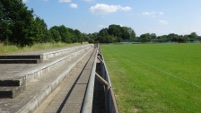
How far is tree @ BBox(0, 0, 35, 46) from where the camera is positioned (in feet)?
101

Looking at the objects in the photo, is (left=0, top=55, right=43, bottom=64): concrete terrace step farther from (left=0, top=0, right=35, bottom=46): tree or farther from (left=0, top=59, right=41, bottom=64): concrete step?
(left=0, top=0, right=35, bottom=46): tree

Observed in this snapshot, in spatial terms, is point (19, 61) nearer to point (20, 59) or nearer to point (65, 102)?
point (20, 59)

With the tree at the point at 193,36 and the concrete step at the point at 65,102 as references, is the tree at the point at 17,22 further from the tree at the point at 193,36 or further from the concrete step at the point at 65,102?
the tree at the point at 193,36

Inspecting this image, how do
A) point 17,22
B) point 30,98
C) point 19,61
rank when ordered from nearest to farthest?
1. point 30,98
2. point 19,61
3. point 17,22

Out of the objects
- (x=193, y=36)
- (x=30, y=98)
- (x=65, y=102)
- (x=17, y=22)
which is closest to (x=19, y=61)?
(x=65, y=102)

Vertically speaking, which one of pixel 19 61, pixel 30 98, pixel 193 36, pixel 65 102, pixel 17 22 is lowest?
pixel 65 102

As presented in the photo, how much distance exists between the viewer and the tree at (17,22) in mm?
30839

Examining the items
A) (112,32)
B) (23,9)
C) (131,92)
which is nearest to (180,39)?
(112,32)

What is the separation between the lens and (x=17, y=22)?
31297mm

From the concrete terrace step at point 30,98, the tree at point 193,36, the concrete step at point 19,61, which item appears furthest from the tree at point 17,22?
the tree at point 193,36

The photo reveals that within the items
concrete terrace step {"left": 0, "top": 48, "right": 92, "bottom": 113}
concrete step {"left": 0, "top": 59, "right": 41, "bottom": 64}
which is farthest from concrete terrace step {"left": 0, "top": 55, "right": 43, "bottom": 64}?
concrete terrace step {"left": 0, "top": 48, "right": 92, "bottom": 113}

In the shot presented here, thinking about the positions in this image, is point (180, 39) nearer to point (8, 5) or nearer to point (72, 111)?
point (8, 5)

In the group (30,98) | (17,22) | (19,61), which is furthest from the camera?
(17,22)

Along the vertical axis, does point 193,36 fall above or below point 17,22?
below
